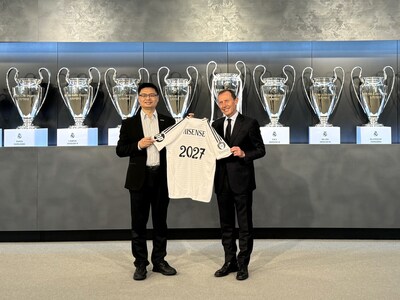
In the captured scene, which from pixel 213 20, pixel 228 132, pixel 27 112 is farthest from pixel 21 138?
pixel 228 132

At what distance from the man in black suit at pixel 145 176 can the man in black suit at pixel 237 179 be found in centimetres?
40

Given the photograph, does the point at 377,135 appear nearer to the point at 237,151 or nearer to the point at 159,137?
the point at 237,151

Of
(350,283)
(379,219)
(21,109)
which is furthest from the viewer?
(21,109)

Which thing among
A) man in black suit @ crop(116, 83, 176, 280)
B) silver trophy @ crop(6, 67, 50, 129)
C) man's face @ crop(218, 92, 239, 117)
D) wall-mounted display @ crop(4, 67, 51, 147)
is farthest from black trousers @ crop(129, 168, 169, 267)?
silver trophy @ crop(6, 67, 50, 129)

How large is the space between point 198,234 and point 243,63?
189 centimetres

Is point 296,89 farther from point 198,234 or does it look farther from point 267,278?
point 267,278

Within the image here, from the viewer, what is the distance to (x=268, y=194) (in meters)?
4.80

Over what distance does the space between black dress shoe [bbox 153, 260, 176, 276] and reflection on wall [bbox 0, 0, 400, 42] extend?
2353 mm

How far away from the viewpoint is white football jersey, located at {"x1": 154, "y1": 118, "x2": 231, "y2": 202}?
3518mm

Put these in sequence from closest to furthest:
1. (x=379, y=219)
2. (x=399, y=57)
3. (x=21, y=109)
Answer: (x=379, y=219)
(x=21, y=109)
(x=399, y=57)

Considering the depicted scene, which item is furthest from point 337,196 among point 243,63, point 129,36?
point 129,36

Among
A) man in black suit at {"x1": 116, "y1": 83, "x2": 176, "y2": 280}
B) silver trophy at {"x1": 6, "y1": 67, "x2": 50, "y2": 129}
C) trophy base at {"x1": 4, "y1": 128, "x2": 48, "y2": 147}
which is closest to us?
man in black suit at {"x1": 116, "y1": 83, "x2": 176, "y2": 280}

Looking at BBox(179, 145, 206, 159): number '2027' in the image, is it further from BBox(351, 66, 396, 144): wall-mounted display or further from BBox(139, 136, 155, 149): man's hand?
BBox(351, 66, 396, 144): wall-mounted display

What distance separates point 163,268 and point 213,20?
2.58 meters
